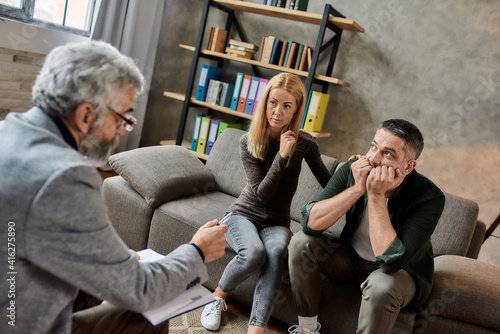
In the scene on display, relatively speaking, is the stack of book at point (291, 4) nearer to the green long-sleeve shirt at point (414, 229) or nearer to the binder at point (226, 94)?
the binder at point (226, 94)

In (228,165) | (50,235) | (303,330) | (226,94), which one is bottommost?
(303,330)

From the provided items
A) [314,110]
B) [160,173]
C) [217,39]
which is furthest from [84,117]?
[217,39]

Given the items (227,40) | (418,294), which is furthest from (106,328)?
(227,40)

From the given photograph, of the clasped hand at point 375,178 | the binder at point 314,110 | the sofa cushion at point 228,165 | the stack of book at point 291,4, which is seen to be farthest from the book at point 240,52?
the clasped hand at point 375,178

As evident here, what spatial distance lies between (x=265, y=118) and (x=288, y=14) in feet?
4.55

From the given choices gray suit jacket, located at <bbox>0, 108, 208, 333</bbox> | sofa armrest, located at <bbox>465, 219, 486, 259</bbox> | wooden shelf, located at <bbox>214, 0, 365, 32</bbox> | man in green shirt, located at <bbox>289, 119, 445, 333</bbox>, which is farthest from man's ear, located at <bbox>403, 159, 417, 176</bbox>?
wooden shelf, located at <bbox>214, 0, 365, 32</bbox>

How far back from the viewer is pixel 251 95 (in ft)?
10.7

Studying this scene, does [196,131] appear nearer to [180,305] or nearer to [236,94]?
[236,94]

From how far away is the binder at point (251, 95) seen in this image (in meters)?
3.23

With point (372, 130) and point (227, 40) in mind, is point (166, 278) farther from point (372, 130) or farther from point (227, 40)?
point (227, 40)

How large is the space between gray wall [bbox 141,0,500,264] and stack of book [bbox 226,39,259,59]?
0.32m

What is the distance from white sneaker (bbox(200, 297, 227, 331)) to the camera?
1833mm

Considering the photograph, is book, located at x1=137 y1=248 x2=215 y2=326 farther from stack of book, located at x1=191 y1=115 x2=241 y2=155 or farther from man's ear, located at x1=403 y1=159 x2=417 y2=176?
stack of book, located at x1=191 y1=115 x2=241 y2=155

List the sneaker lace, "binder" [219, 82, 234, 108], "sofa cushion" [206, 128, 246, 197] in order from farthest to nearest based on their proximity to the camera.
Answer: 1. "binder" [219, 82, 234, 108]
2. "sofa cushion" [206, 128, 246, 197]
3. the sneaker lace
